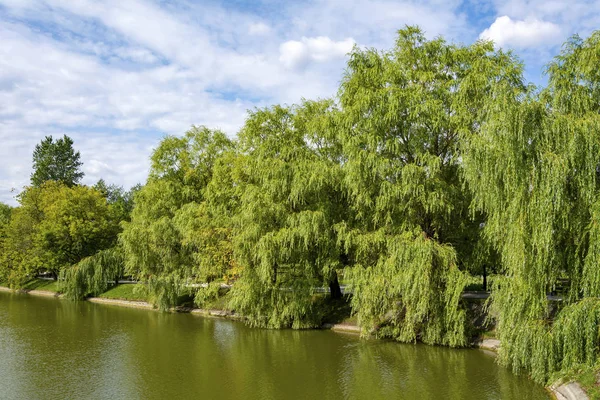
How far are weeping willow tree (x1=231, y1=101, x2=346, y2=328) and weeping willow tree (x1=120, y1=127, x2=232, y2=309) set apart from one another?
7298 millimetres

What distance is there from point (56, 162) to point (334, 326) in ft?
202

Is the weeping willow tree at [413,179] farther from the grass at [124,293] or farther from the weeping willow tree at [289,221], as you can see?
the grass at [124,293]

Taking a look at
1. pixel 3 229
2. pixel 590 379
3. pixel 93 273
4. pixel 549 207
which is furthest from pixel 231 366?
pixel 3 229

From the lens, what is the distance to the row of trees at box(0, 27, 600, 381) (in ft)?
45.3

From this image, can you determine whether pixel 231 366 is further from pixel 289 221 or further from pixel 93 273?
pixel 93 273

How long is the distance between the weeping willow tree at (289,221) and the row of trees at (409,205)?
0.08m

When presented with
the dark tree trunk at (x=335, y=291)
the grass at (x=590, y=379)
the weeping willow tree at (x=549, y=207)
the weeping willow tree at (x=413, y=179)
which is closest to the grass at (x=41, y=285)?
the dark tree trunk at (x=335, y=291)

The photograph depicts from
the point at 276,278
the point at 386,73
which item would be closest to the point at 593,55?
the point at 386,73

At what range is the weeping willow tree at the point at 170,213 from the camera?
30.7m

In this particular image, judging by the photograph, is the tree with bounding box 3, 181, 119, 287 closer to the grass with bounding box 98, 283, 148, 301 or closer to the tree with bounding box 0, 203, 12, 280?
the tree with bounding box 0, 203, 12, 280

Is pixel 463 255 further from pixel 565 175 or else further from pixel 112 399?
pixel 112 399

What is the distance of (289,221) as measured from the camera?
75.3ft

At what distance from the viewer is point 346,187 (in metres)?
22.2

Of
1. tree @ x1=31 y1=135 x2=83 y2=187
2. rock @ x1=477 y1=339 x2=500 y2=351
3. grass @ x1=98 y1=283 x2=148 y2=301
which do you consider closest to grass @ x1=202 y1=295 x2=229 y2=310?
grass @ x1=98 y1=283 x2=148 y2=301
